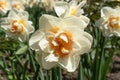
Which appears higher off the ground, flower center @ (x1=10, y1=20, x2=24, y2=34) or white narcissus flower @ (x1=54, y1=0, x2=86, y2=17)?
white narcissus flower @ (x1=54, y1=0, x2=86, y2=17)

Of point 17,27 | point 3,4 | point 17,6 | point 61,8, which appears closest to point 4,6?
point 3,4

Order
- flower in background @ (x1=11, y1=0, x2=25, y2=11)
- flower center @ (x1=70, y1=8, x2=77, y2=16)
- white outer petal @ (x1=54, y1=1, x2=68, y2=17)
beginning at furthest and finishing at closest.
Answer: flower in background @ (x1=11, y1=0, x2=25, y2=11)
flower center @ (x1=70, y1=8, x2=77, y2=16)
white outer petal @ (x1=54, y1=1, x2=68, y2=17)

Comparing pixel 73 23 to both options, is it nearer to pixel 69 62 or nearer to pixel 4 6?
pixel 69 62

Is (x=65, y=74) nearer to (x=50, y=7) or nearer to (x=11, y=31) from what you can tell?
(x=50, y=7)

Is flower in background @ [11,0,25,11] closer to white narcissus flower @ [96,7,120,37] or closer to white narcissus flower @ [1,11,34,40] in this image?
white narcissus flower @ [1,11,34,40]

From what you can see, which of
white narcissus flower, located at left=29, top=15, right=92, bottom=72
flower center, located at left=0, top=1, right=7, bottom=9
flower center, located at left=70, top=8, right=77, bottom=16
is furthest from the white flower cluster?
flower center, located at left=0, top=1, right=7, bottom=9

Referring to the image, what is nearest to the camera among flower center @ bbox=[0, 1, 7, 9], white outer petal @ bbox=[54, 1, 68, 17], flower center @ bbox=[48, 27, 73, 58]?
flower center @ bbox=[48, 27, 73, 58]
